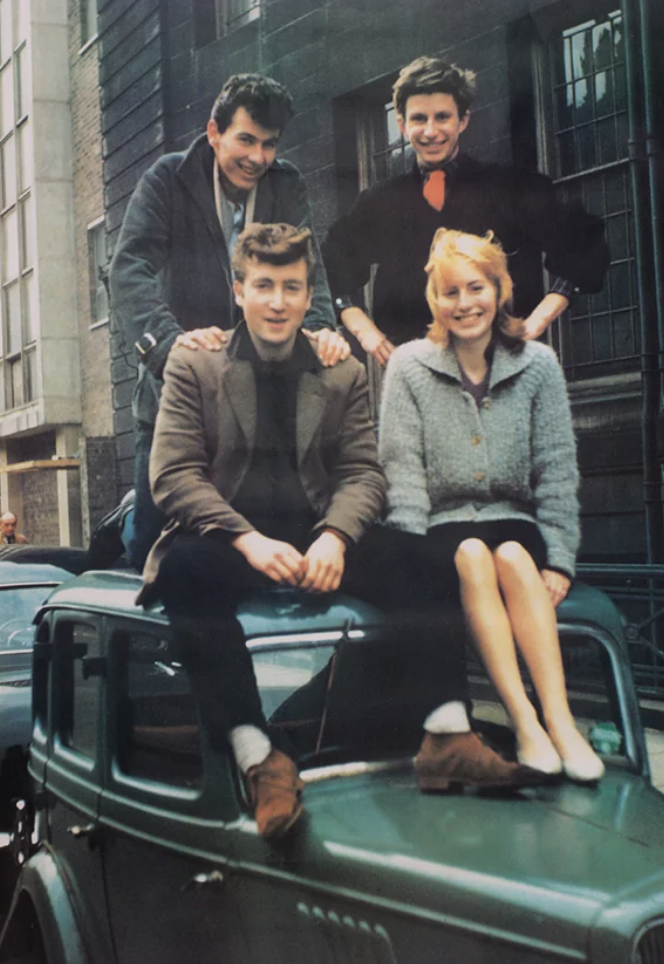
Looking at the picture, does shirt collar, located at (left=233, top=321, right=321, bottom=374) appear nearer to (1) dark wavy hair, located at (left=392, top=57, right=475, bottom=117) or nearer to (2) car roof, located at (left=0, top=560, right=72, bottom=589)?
(1) dark wavy hair, located at (left=392, top=57, right=475, bottom=117)

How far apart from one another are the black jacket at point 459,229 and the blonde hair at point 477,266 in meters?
0.02

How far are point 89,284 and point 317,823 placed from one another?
1548 mm

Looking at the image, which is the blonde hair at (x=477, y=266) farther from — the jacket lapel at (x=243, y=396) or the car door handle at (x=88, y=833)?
the car door handle at (x=88, y=833)

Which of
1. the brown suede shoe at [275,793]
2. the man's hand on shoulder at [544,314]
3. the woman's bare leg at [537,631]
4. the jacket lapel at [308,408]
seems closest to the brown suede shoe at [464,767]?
the woman's bare leg at [537,631]

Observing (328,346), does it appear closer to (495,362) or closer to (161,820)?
(495,362)

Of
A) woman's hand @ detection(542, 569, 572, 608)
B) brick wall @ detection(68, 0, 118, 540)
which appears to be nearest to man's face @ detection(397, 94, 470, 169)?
brick wall @ detection(68, 0, 118, 540)

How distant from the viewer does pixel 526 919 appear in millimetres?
1608

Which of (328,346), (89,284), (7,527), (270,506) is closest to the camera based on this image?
(270,506)

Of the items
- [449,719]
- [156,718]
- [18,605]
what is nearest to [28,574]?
[18,605]

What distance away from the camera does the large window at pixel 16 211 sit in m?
3.04

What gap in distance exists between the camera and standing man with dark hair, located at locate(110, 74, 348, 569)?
236 cm

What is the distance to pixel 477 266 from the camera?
Result: 235cm

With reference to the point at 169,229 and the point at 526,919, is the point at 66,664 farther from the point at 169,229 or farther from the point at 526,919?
the point at 526,919

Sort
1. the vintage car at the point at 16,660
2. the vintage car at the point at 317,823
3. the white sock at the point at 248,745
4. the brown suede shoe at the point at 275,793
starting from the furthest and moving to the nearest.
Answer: the vintage car at the point at 16,660, the white sock at the point at 248,745, the brown suede shoe at the point at 275,793, the vintage car at the point at 317,823
